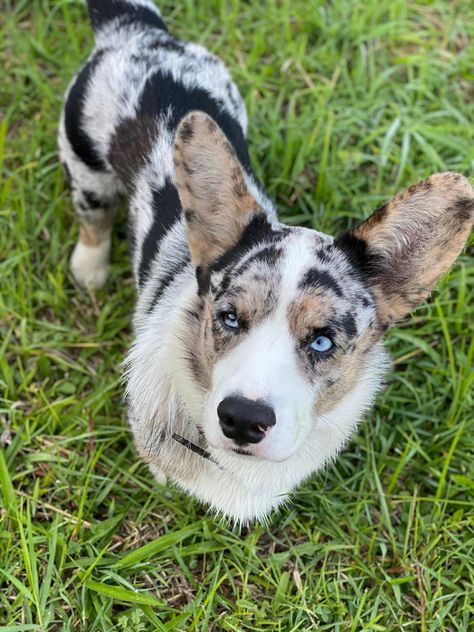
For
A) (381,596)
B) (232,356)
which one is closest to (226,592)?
(381,596)

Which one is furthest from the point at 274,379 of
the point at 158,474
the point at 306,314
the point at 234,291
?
the point at 158,474

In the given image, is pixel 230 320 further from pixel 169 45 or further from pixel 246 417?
pixel 169 45

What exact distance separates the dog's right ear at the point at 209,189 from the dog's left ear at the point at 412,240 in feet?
1.37

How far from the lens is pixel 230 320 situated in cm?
288

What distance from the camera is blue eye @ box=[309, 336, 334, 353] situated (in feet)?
9.26

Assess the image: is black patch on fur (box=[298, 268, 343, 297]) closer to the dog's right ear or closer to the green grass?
the dog's right ear

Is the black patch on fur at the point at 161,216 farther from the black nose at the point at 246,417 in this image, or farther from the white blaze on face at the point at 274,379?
the black nose at the point at 246,417

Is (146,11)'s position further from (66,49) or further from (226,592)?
(226,592)

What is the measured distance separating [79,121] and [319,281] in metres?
1.88

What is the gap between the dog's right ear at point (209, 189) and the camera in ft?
9.37

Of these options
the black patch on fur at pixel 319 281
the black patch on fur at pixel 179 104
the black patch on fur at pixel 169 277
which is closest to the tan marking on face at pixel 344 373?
the black patch on fur at pixel 319 281

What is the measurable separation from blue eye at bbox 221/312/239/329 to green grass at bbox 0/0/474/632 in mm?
1245

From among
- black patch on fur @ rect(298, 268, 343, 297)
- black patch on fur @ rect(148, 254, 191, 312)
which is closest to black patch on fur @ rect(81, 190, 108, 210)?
black patch on fur @ rect(148, 254, 191, 312)

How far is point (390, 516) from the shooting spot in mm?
3885
